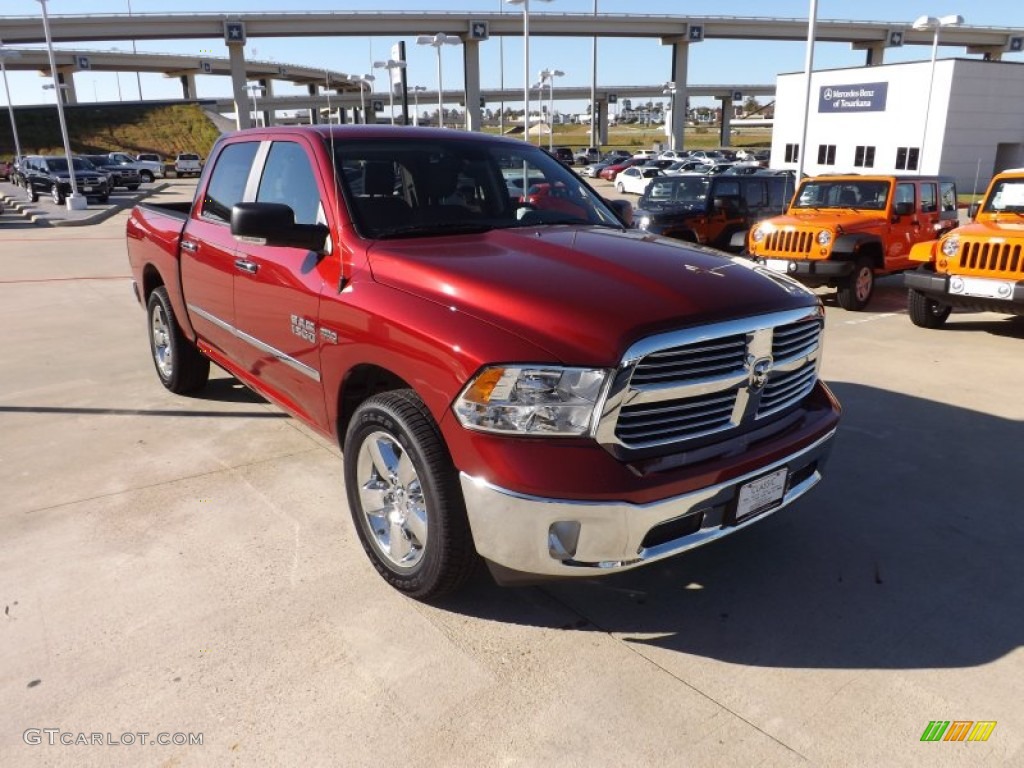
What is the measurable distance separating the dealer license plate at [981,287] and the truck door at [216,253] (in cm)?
689

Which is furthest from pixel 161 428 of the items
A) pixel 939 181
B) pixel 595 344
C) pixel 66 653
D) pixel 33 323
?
pixel 939 181

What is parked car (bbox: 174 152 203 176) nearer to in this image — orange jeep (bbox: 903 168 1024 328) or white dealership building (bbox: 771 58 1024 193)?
white dealership building (bbox: 771 58 1024 193)

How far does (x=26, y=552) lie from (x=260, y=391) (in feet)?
4.66

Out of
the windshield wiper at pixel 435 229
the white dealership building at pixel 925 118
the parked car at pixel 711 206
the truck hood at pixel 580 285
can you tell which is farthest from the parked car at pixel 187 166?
the truck hood at pixel 580 285

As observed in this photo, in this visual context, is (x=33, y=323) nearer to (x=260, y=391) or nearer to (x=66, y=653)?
(x=260, y=391)

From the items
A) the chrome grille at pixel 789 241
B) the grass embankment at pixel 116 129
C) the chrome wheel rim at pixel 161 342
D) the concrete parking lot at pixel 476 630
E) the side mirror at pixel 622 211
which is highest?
the grass embankment at pixel 116 129

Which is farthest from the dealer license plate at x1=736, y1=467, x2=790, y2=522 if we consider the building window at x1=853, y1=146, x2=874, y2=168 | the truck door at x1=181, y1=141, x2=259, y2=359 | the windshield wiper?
the building window at x1=853, y1=146, x2=874, y2=168

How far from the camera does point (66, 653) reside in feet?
9.39

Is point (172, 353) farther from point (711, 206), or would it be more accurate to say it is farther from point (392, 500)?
point (711, 206)

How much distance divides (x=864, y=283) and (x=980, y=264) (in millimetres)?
2127

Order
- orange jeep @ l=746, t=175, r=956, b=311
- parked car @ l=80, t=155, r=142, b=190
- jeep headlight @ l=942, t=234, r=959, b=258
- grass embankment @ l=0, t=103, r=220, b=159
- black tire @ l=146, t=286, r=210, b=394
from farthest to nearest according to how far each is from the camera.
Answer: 1. grass embankment @ l=0, t=103, r=220, b=159
2. parked car @ l=80, t=155, r=142, b=190
3. orange jeep @ l=746, t=175, r=956, b=311
4. jeep headlight @ l=942, t=234, r=959, b=258
5. black tire @ l=146, t=286, r=210, b=394

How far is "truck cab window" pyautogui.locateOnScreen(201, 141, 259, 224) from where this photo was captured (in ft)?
14.6

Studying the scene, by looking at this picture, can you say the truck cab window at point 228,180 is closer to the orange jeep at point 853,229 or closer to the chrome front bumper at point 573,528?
the chrome front bumper at point 573,528

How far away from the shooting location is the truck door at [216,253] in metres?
4.41
